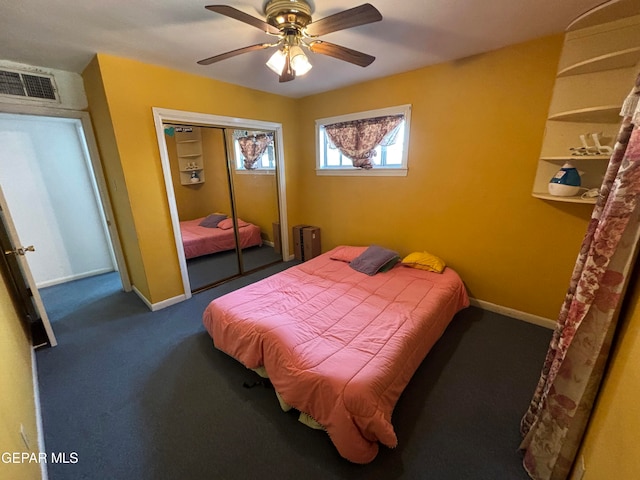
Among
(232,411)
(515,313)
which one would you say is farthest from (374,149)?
(232,411)

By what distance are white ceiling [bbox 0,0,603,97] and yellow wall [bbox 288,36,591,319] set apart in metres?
0.27

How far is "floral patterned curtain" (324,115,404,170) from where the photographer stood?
9.76 ft

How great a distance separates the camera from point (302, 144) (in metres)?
3.92

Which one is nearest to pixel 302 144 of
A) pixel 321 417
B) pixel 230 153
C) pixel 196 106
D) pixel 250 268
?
pixel 230 153

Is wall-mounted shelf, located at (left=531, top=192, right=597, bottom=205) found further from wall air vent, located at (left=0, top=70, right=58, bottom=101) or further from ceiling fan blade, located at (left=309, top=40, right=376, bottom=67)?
wall air vent, located at (left=0, top=70, right=58, bottom=101)

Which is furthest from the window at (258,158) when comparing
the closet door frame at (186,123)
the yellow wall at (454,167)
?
the yellow wall at (454,167)

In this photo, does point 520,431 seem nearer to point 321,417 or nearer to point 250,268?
point 321,417

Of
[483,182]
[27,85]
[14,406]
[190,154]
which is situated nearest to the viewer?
[14,406]

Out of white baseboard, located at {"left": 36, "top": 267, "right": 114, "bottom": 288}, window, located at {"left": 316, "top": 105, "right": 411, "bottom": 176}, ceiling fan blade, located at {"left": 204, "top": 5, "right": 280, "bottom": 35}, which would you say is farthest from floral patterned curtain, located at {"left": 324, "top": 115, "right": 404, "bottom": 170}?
white baseboard, located at {"left": 36, "top": 267, "right": 114, "bottom": 288}

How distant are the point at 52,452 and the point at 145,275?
1583 millimetres

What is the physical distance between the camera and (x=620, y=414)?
916mm

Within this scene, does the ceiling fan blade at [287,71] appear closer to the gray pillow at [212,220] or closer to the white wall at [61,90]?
the gray pillow at [212,220]

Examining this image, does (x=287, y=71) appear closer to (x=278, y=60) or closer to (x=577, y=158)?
(x=278, y=60)

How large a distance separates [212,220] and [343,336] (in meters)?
2.58
